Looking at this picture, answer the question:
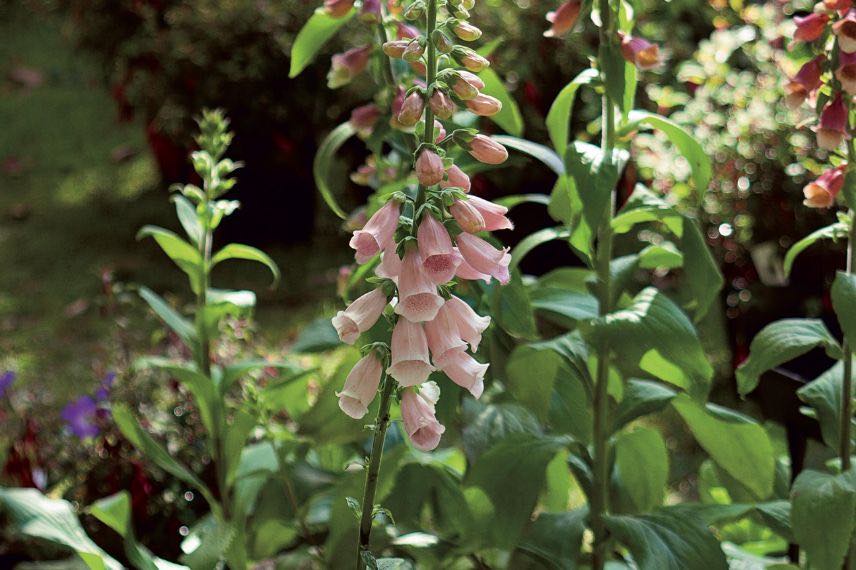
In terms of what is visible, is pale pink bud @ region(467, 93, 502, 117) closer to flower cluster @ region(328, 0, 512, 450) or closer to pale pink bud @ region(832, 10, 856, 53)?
flower cluster @ region(328, 0, 512, 450)

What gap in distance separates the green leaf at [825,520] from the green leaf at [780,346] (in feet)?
0.58

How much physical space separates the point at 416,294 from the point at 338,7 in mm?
710

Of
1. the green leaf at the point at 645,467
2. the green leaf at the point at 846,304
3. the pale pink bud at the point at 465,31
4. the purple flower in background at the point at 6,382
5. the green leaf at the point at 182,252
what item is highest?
the pale pink bud at the point at 465,31

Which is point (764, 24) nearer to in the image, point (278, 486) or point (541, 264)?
point (541, 264)

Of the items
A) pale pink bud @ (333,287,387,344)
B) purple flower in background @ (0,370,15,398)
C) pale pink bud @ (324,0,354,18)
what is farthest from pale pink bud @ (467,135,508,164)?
purple flower in background @ (0,370,15,398)

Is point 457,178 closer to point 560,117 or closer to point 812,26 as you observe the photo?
point 560,117

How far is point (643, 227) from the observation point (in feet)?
8.89

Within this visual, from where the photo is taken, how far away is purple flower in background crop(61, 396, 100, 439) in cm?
222

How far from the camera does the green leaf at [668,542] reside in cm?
149

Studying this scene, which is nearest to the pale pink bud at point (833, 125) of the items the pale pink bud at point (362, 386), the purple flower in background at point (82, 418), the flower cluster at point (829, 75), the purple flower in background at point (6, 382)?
the flower cluster at point (829, 75)

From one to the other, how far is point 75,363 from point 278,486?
1795 mm

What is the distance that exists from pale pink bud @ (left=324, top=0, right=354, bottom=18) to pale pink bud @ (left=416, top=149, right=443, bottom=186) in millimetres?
613

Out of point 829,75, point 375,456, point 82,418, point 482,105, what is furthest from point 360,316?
→ point 82,418

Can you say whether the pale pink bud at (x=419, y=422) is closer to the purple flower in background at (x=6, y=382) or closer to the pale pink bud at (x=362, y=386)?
the pale pink bud at (x=362, y=386)
